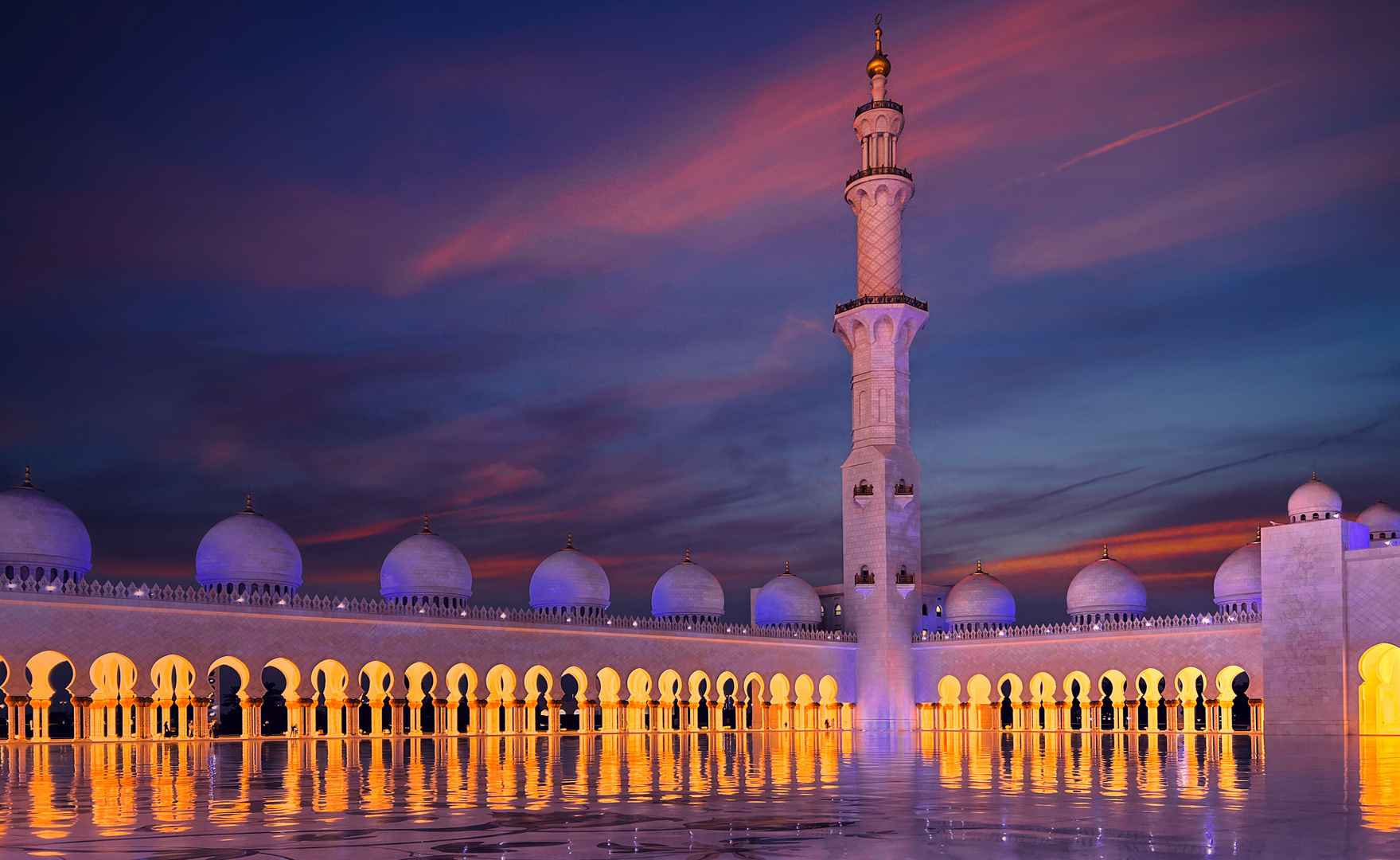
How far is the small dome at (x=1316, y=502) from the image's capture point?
3581cm

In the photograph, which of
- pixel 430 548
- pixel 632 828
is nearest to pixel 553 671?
pixel 430 548

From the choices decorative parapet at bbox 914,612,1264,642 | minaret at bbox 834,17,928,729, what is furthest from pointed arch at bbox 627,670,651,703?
decorative parapet at bbox 914,612,1264,642

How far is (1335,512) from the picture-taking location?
36000 mm

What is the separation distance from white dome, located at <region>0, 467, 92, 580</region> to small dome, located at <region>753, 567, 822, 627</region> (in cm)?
2354

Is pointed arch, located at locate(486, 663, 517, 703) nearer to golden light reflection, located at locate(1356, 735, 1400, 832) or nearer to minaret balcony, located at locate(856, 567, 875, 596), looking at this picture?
minaret balcony, located at locate(856, 567, 875, 596)

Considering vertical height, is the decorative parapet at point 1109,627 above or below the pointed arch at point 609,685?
above

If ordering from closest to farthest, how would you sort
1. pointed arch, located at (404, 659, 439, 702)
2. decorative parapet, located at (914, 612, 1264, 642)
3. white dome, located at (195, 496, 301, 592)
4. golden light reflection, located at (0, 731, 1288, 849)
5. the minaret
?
1. golden light reflection, located at (0, 731, 1288, 849)
2. white dome, located at (195, 496, 301, 592)
3. pointed arch, located at (404, 659, 439, 702)
4. decorative parapet, located at (914, 612, 1264, 642)
5. the minaret

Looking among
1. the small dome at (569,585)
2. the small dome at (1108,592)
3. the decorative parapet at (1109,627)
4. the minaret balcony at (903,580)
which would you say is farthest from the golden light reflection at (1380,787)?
the small dome at (569,585)

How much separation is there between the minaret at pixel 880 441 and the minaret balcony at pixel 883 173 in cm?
4

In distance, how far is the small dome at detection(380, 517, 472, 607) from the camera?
37562 millimetres

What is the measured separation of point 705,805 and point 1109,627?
111 feet

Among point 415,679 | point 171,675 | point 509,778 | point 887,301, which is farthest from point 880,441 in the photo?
point 509,778

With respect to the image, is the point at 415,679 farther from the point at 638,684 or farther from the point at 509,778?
the point at 509,778

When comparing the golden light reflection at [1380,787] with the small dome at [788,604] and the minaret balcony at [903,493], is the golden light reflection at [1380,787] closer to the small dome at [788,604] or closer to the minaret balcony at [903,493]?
the minaret balcony at [903,493]
